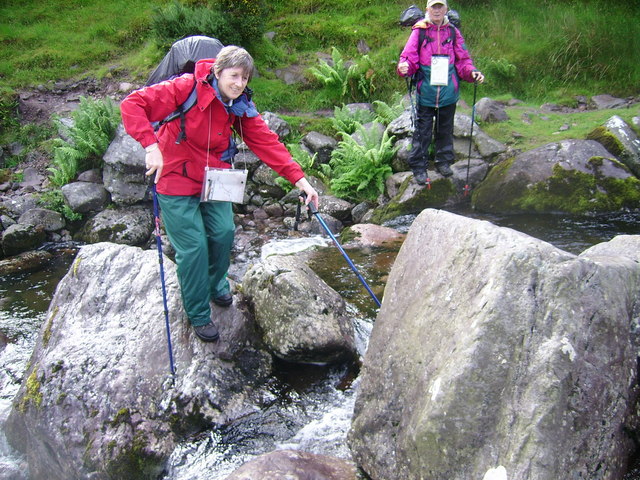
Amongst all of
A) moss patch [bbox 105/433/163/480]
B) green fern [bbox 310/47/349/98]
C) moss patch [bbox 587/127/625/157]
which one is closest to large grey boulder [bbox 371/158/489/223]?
moss patch [bbox 587/127/625/157]

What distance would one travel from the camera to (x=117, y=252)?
5762 mm

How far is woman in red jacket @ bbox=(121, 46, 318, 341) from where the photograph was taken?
4340 millimetres

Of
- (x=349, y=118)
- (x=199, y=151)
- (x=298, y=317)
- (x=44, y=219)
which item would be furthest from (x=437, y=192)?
(x=44, y=219)

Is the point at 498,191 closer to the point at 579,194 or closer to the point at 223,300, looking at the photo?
the point at 579,194

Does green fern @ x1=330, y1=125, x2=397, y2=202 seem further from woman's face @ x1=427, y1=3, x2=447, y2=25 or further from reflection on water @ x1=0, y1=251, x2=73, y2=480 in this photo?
reflection on water @ x1=0, y1=251, x2=73, y2=480

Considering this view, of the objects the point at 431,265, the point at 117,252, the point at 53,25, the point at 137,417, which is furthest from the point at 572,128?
the point at 53,25

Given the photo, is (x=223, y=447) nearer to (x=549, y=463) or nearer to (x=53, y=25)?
(x=549, y=463)

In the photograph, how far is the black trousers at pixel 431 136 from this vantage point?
9680mm

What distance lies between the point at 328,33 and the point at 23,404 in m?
15.0

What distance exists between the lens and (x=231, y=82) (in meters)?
4.39

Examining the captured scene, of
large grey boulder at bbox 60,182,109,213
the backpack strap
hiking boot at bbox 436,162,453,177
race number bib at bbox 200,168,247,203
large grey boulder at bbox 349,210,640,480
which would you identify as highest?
the backpack strap

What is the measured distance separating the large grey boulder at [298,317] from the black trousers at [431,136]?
5.08m

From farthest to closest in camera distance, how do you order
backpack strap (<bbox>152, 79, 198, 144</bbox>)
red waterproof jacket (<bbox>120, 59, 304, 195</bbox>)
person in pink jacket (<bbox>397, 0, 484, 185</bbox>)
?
person in pink jacket (<bbox>397, 0, 484, 185</bbox>) → backpack strap (<bbox>152, 79, 198, 144</bbox>) → red waterproof jacket (<bbox>120, 59, 304, 195</bbox>)

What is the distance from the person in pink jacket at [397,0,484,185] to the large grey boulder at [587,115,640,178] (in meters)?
2.71
